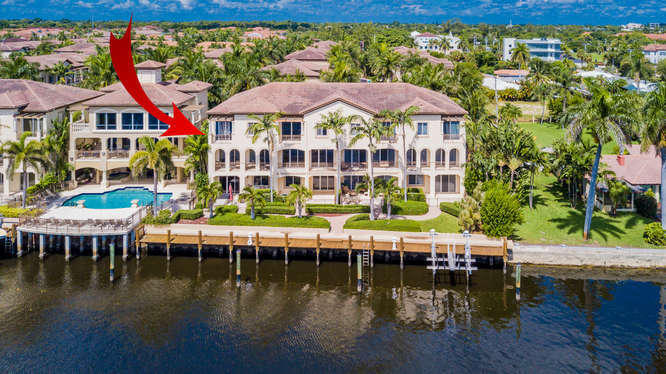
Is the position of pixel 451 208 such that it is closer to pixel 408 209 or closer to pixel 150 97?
pixel 408 209

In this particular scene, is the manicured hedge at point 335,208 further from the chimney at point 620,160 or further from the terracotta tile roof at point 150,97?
the chimney at point 620,160

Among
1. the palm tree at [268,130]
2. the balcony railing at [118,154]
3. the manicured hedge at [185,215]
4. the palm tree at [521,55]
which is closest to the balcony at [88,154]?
the balcony railing at [118,154]

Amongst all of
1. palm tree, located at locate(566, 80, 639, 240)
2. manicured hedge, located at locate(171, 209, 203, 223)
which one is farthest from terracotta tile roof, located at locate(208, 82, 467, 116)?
palm tree, located at locate(566, 80, 639, 240)

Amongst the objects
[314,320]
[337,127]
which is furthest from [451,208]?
[314,320]

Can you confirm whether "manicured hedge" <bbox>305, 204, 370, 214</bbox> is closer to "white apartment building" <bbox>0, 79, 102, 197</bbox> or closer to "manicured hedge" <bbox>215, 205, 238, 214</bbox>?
"manicured hedge" <bbox>215, 205, 238, 214</bbox>

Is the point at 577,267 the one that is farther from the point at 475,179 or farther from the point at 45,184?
the point at 45,184

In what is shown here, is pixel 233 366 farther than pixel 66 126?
No

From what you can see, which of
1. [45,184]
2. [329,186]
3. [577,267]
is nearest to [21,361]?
[45,184]
